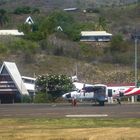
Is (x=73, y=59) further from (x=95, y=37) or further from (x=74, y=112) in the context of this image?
(x=74, y=112)

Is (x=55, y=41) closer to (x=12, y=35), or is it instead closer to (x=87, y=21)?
(x=12, y=35)

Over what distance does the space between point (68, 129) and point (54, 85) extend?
60004 millimetres

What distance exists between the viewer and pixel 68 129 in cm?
2991

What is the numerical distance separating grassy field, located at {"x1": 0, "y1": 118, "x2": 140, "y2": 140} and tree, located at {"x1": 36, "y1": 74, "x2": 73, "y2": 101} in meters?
51.0

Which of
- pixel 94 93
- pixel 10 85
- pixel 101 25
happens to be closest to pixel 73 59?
pixel 10 85

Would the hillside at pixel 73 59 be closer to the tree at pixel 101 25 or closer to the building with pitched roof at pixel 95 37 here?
the building with pitched roof at pixel 95 37

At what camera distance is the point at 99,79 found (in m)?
114

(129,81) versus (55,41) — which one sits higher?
(55,41)

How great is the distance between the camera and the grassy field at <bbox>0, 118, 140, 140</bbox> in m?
26.5

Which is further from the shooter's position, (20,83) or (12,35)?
(12,35)

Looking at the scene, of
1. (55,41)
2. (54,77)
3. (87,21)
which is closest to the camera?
(54,77)

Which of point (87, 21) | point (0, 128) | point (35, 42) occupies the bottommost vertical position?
point (0, 128)

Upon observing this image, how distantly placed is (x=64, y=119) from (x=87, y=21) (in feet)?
533

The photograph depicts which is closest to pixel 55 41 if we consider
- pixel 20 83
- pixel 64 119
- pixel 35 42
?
pixel 35 42
